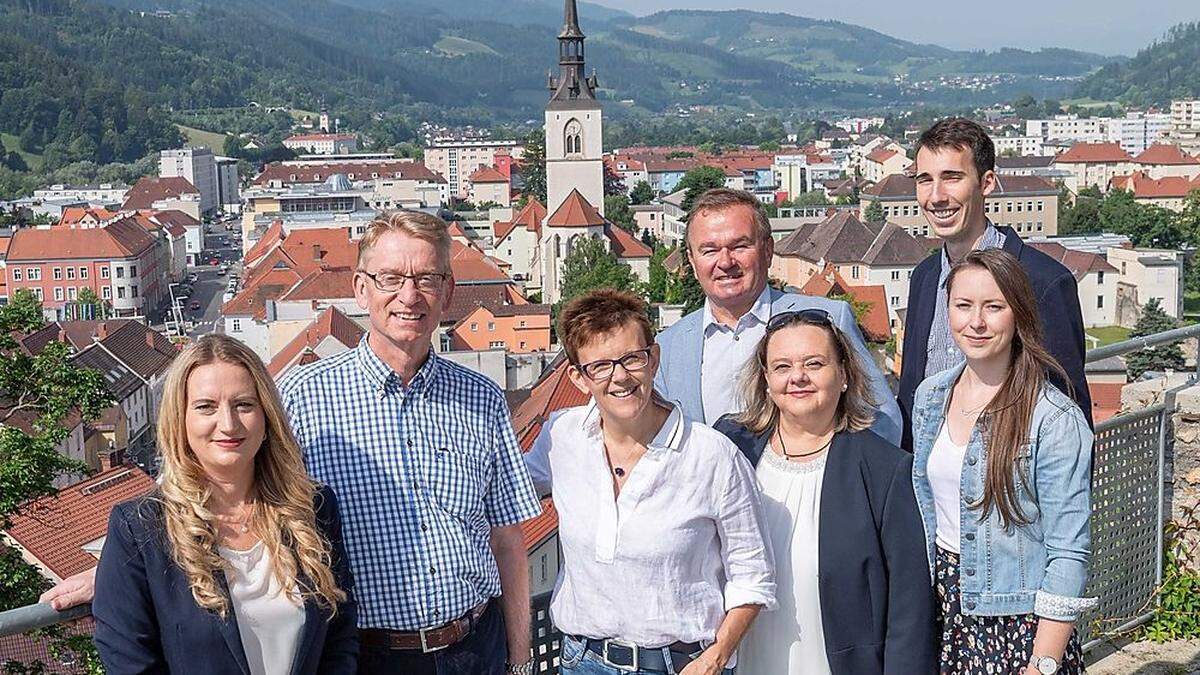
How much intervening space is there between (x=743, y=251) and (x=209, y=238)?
9810cm

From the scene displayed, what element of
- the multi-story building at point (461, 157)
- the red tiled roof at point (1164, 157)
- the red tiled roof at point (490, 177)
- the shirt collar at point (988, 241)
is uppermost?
the multi-story building at point (461, 157)

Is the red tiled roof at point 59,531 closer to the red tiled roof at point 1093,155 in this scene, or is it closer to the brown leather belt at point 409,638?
the brown leather belt at point 409,638

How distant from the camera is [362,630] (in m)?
2.84

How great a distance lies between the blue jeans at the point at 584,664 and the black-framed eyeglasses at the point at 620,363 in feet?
1.94

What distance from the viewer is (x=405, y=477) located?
9.32 ft

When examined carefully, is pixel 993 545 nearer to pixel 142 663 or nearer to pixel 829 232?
pixel 142 663

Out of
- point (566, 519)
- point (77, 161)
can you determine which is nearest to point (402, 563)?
point (566, 519)

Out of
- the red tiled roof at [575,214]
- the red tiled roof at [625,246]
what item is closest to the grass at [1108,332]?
the red tiled roof at [625,246]

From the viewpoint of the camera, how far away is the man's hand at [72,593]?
2514 mm

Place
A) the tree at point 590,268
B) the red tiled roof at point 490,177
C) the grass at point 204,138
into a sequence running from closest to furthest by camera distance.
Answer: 1. the tree at point 590,268
2. the red tiled roof at point 490,177
3. the grass at point 204,138

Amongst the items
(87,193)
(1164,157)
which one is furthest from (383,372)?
(87,193)

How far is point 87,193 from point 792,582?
109279 millimetres

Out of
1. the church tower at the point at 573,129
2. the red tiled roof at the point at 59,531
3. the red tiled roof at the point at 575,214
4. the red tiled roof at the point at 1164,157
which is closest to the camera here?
the red tiled roof at the point at 59,531

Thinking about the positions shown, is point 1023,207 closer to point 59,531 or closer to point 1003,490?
point 59,531
